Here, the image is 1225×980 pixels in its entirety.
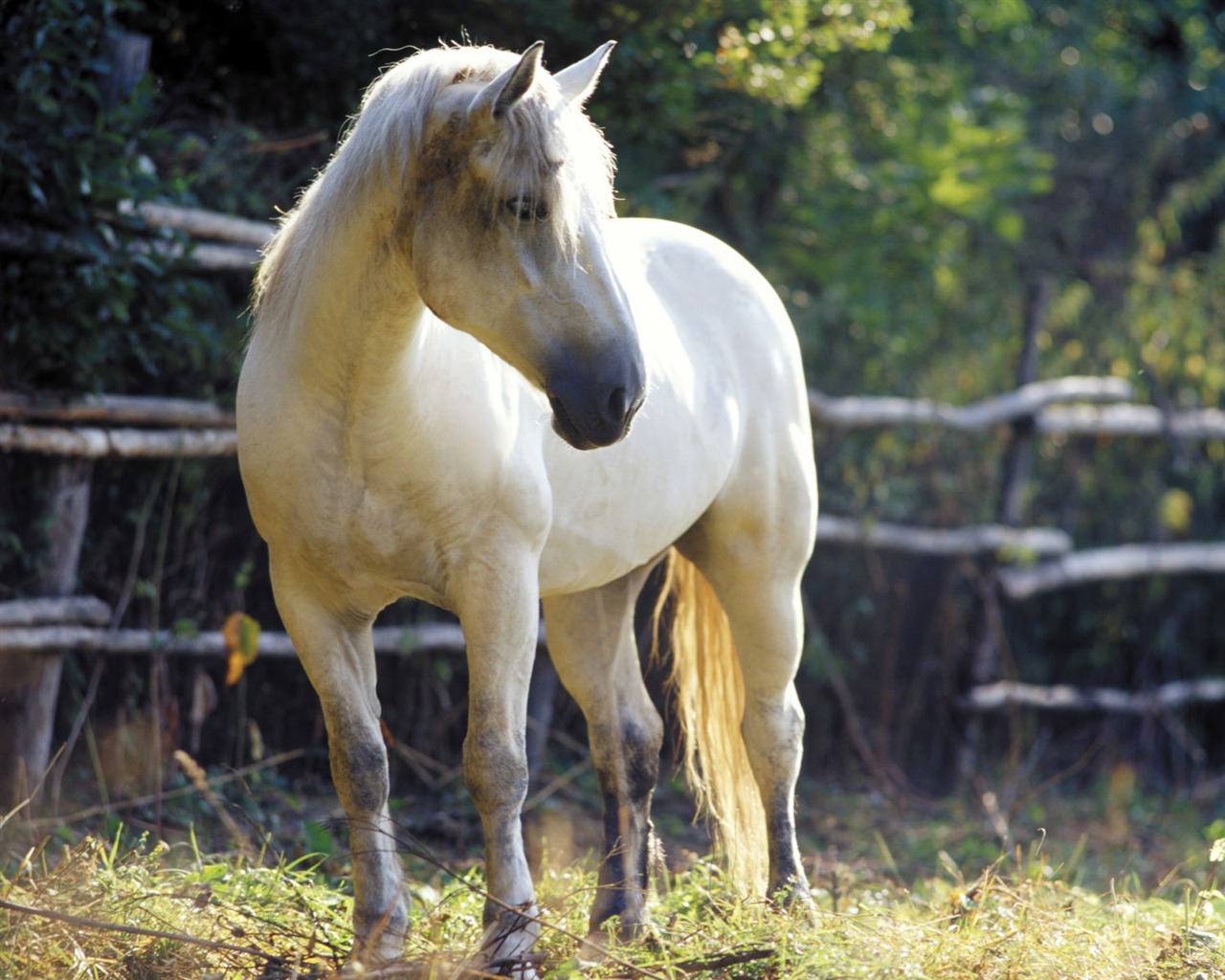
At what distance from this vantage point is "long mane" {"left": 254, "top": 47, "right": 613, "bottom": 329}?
222cm

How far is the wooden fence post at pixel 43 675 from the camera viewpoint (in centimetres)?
396

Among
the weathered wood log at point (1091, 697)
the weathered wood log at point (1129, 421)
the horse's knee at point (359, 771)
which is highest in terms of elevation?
the weathered wood log at point (1129, 421)

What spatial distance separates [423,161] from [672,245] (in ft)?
4.39

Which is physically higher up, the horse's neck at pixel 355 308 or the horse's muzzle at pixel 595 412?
the horse's neck at pixel 355 308

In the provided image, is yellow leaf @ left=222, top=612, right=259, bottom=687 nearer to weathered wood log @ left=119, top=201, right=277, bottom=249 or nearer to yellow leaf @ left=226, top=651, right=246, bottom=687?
yellow leaf @ left=226, top=651, right=246, bottom=687

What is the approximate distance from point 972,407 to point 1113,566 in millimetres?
1100

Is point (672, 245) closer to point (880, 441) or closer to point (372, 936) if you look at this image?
point (372, 936)

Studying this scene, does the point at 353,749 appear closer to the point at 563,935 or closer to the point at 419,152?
the point at 563,935

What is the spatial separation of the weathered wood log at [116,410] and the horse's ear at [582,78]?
7.09 ft

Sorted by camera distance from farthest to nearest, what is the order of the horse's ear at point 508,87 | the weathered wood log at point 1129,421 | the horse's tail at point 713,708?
the weathered wood log at point 1129,421 → the horse's tail at point 713,708 → the horse's ear at point 508,87

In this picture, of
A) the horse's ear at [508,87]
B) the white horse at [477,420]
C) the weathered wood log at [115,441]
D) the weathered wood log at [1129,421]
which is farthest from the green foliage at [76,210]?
the weathered wood log at [1129,421]

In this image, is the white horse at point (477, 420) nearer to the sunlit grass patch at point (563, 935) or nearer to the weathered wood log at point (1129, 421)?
the sunlit grass patch at point (563, 935)

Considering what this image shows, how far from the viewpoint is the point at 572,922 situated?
3078 mm

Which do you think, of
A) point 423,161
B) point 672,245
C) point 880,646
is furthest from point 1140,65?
point 423,161
